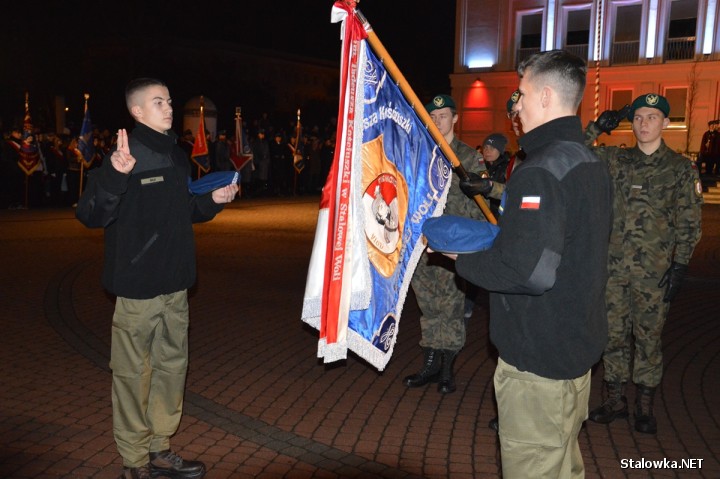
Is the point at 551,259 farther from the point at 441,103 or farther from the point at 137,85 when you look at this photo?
the point at 441,103

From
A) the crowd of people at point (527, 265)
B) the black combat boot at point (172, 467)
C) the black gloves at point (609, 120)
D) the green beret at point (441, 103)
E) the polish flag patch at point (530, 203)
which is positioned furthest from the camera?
the green beret at point (441, 103)

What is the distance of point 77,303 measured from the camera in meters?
8.54

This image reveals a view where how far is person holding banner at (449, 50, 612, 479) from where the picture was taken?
2557 mm

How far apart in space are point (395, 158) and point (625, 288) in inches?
93.9

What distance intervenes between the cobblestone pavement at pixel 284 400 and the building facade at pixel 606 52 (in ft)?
102

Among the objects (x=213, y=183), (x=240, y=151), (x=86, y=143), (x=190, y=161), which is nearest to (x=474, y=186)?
(x=213, y=183)

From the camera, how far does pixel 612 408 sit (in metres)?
5.18

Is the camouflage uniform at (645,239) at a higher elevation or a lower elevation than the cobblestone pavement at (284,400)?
higher

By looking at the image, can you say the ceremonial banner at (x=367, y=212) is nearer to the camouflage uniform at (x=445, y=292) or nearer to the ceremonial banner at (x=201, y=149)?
the camouflage uniform at (x=445, y=292)

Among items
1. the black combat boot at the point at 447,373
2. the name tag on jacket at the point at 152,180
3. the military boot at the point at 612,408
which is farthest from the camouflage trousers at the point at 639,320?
the name tag on jacket at the point at 152,180

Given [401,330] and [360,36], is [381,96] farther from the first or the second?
[401,330]

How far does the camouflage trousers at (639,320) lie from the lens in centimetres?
494

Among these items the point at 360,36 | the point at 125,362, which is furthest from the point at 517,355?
the point at 125,362

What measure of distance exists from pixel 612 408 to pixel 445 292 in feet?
5.10
